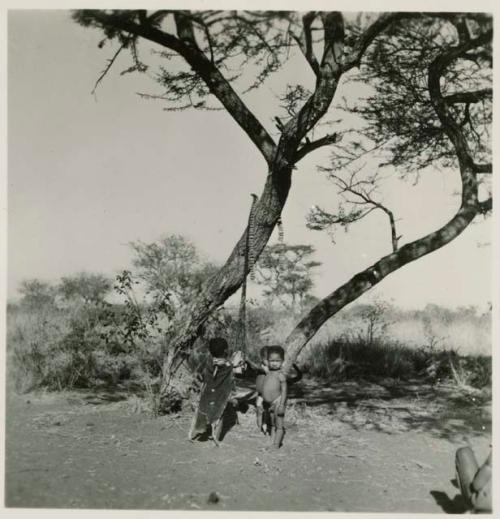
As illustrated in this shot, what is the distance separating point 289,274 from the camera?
66.6ft

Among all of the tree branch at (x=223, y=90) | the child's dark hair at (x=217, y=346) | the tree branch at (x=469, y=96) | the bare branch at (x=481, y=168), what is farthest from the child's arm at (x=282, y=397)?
the tree branch at (x=469, y=96)

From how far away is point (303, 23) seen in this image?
18.8 feet

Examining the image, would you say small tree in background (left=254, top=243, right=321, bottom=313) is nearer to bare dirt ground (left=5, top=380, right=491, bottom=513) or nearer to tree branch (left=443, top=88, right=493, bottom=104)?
tree branch (left=443, top=88, right=493, bottom=104)

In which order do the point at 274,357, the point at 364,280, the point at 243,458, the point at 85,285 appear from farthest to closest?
the point at 85,285 → the point at 364,280 → the point at 274,357 → the point at 243,458

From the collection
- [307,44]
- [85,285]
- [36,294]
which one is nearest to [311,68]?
[307,44]

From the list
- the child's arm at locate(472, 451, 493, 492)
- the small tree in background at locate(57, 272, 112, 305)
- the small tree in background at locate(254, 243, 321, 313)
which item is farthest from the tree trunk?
the small tree in background at locate(254, 243, 321, 313)

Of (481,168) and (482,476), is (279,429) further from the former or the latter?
(481,168)

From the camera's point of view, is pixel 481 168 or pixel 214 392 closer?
Answer: pixel 214 392

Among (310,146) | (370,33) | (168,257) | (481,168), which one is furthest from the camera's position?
(168,257)

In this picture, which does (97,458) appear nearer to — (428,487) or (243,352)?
(243,352)

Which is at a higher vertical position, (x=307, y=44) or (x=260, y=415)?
(x=307, y=44)

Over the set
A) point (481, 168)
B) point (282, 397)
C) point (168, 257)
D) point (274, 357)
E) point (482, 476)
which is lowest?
point (482, 476)

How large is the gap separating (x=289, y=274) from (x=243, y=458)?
51.9ft

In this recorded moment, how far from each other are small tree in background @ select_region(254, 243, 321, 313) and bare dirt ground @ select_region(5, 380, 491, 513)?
13205mm
